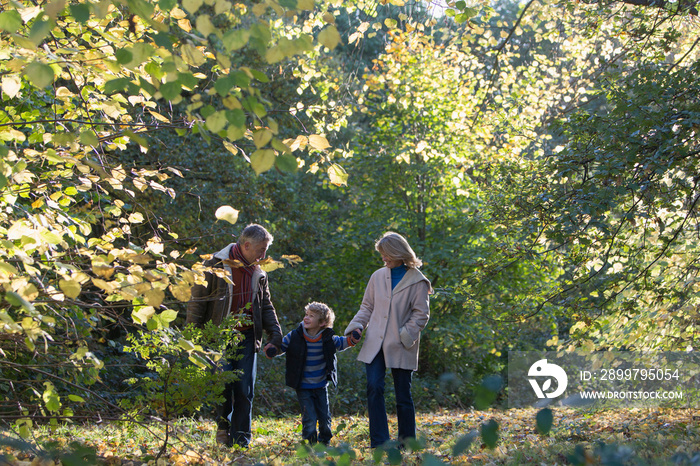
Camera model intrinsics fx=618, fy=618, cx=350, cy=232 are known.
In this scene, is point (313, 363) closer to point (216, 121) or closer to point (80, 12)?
point (216, 121)

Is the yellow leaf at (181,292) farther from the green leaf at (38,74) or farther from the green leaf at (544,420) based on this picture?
the green leaf at (544,420)

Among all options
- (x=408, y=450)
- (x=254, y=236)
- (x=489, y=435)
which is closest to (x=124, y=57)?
(x=489, y=435)

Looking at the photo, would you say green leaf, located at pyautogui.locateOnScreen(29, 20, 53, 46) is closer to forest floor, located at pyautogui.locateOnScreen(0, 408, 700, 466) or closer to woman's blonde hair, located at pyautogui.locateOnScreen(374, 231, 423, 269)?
forest floor, located at pyautogui.locateOnScreen(0, 408, 700, 466)

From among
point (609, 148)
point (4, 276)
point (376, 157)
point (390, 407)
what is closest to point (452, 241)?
point (376, 157)

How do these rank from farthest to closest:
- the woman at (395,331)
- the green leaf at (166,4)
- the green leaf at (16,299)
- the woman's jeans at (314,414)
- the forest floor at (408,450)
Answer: the woman's jeans at (314,414) < the woman at (395,331) < the forest floor at (408,450) < the green leaf at (166,4) < the green leaf at (16,299)

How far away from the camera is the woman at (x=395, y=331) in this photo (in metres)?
5.04

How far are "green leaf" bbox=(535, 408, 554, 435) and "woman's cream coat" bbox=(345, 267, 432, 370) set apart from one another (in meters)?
3.25

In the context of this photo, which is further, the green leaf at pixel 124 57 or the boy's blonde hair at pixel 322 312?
the boy's blonde hair at pixel 322 312

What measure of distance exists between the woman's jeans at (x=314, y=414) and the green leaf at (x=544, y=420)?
144 inches

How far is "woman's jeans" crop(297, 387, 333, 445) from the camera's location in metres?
5.19

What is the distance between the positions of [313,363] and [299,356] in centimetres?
16

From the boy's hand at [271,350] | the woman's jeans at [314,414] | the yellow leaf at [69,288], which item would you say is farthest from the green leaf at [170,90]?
the woman's jeans at [314,414]

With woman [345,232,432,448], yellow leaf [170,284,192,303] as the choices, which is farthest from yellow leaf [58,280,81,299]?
woman [345,232,432,448]

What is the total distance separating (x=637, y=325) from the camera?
5.27 m
